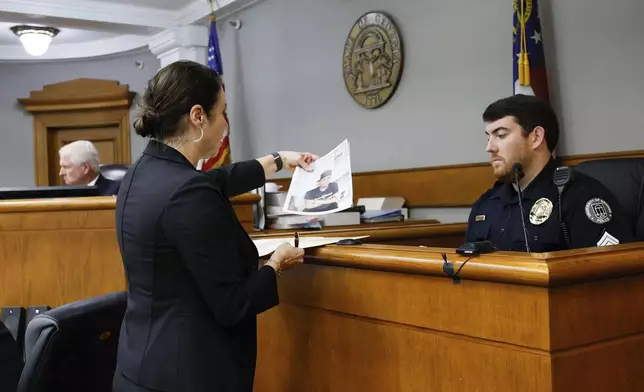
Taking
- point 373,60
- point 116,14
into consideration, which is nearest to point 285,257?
point 373,60

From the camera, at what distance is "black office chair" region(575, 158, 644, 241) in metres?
1.90

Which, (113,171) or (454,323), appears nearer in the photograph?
(454,323)

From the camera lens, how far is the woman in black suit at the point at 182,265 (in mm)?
1153

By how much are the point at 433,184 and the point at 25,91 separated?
4.77 m

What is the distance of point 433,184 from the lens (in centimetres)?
324

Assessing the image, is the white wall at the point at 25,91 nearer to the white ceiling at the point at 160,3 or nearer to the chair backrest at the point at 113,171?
the white ceiling at the point at 160,3

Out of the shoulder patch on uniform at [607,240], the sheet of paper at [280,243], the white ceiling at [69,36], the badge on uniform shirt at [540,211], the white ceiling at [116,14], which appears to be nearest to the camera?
the sheet of paper at [280,243]

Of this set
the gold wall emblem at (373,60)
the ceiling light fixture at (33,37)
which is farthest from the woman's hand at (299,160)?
the ceiling light fixture at (33,37)

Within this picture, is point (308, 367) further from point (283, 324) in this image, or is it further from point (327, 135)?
point (327, 135)

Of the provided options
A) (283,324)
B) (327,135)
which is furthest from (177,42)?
(283,324)

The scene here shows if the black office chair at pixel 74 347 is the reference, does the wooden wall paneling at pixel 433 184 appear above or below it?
above

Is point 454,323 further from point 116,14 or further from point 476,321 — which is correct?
point 116,14

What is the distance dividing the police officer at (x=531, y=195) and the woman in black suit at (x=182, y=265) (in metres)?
0.86

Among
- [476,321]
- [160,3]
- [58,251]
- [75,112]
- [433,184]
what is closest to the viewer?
[476,321]
